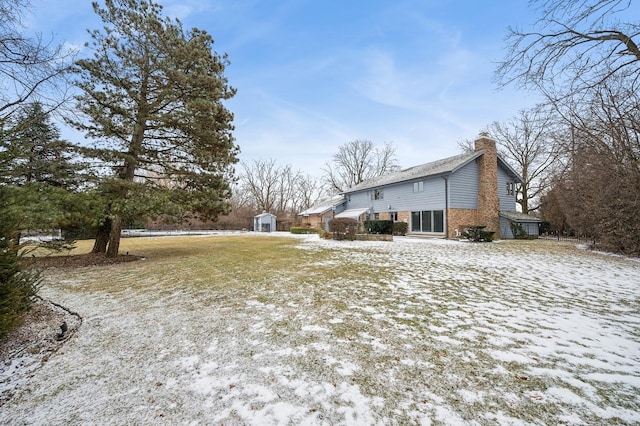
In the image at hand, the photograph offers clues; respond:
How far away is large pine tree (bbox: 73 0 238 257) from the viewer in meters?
9.72

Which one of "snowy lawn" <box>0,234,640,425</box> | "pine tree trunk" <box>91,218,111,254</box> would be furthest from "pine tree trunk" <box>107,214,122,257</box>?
"snowy lawn" <box>0,234,640,425</box>

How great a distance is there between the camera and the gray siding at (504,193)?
20359mm

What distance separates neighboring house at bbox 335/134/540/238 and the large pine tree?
14.6 m

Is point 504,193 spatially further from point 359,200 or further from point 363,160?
point 363,160

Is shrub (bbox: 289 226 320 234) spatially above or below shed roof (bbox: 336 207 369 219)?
below

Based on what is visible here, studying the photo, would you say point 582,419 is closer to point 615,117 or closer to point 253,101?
point 615,117

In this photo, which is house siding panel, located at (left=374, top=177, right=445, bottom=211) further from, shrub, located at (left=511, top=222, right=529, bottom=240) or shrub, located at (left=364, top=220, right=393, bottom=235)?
shrub, located at (left=511, top=222, right=529, bottom=240)

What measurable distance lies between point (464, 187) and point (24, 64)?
69.4 ft

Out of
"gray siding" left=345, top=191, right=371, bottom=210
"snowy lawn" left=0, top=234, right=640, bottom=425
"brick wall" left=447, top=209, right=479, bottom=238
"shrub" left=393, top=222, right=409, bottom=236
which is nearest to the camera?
"snowy lawn" left=0, top=234, right=640, bottom=425

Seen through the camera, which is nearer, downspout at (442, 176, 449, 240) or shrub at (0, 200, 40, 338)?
shrub at (0, 200, 40, 338)

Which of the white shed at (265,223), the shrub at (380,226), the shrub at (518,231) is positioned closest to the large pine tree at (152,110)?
the shrub at (380,226)

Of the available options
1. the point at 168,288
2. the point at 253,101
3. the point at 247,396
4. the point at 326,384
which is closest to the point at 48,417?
the point at 247,396

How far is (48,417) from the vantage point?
2.20 metres

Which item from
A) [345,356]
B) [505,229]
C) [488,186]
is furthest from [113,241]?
[505,229]
